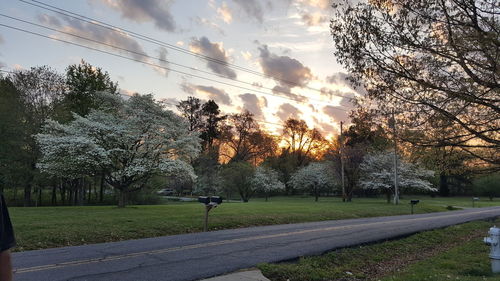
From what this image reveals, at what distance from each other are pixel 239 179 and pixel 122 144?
83.5 feet

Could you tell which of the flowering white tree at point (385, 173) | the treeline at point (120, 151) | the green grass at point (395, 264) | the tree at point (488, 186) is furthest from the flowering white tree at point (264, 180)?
the tree at point (488, 186)

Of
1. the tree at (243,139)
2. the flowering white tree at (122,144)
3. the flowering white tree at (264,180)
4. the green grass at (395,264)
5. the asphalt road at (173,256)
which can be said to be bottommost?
the green grass at (395,264)

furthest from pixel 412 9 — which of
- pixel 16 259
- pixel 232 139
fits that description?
pixel 232 139

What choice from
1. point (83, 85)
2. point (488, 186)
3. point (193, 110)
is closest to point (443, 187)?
point (488, 186)

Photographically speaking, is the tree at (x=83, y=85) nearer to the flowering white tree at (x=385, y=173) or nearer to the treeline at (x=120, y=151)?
the treeline at (x=120, y=151)

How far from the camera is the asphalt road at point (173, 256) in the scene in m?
7.48

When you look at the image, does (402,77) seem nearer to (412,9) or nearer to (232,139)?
(412,9)

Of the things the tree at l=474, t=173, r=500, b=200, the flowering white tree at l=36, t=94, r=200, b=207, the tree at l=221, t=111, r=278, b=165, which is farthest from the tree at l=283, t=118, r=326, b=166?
the flowering white tree at l=36, t=94, r=200, b=207

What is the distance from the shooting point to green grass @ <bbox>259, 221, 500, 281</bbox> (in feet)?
26.9

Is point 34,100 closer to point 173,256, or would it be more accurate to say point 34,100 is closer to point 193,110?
point 173,256

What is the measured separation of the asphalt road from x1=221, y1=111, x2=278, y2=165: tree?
54992 millimetres

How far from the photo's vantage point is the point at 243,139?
70.0 metres

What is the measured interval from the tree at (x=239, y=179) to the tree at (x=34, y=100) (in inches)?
849

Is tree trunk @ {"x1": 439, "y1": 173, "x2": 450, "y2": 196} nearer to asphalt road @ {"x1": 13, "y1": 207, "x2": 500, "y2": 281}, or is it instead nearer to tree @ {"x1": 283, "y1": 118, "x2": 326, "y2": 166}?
tree @ {"x1": 283, "y1": 118, "x2": 326, "y2": 166}
